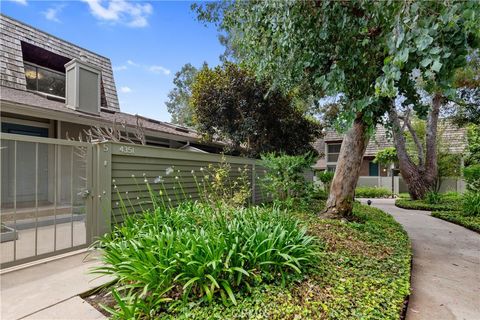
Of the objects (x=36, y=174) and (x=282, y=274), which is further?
(x=36, y=174)

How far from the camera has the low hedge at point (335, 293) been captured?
→ 2.33 meters

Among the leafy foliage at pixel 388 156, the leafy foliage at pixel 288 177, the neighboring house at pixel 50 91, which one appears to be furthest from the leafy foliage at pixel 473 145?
the neighboring house at pixel 50 91

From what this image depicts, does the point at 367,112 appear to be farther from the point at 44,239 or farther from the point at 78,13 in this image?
the point at 78,13

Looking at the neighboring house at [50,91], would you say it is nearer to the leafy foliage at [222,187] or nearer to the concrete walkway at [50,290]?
the leafy foliage at [222,187]

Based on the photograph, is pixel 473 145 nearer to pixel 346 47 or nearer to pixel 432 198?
pixel 432 198

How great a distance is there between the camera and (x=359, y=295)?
2.68 m

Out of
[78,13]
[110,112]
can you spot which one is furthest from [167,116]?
[78,13]

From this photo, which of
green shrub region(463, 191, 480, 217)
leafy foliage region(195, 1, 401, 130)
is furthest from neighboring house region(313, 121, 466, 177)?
leafy foliage region(195, 1, 401, 130)

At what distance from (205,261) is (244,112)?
799cm

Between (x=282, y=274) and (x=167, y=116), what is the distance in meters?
31.8

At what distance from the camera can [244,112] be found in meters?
10.1

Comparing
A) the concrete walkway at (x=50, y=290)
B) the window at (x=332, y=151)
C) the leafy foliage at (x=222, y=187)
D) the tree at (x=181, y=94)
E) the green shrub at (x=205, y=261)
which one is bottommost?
the concrete walkway at (x=50, y=290)

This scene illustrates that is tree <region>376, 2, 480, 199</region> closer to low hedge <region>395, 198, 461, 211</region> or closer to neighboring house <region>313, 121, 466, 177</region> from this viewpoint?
low hedge <region>395, 198, 461, 211</region>

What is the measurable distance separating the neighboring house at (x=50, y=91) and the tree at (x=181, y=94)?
15992mm
